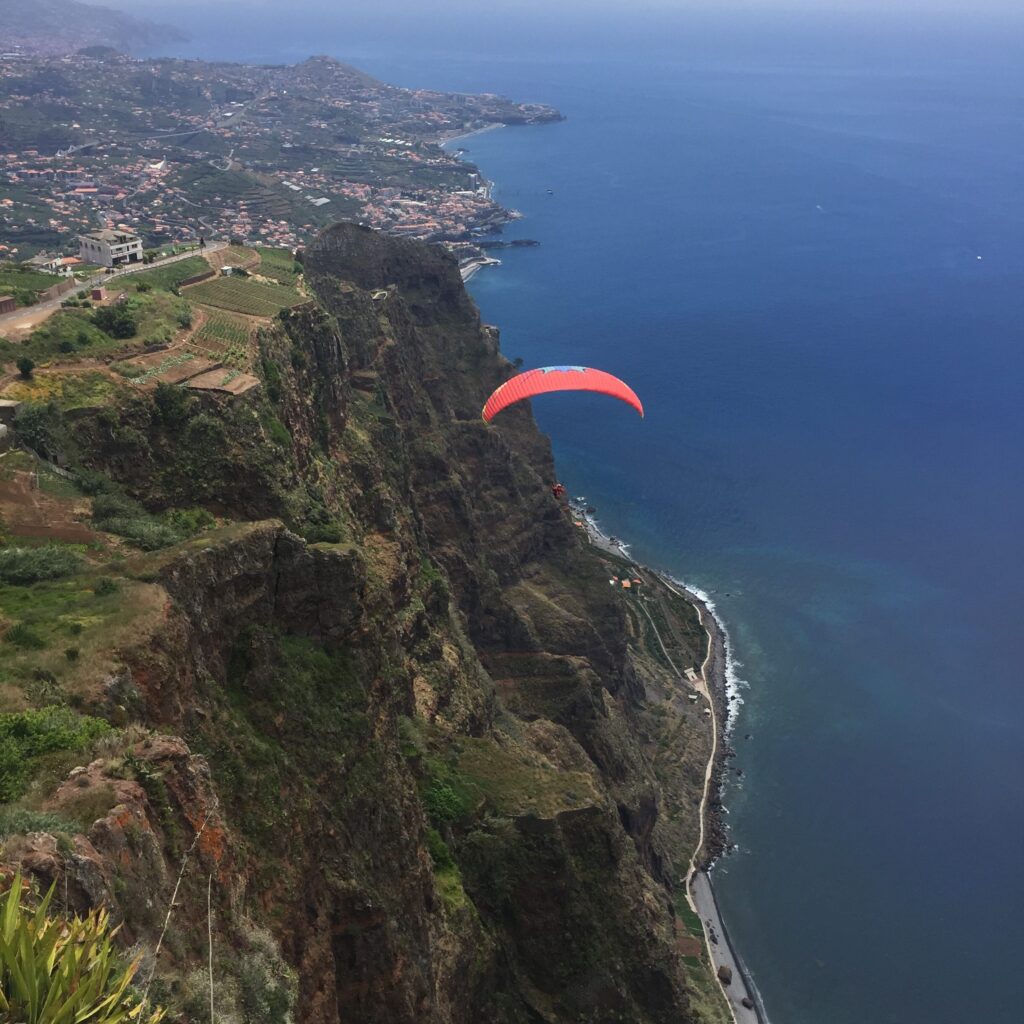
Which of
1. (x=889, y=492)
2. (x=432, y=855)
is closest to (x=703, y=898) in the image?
(x=432, y=855)

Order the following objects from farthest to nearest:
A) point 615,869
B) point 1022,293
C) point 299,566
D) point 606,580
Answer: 1. point 1022,293
2. point 606,580
3. point 615,869
4. point 299,566

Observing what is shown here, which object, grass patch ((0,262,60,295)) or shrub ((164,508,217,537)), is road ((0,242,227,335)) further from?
shrub ((164,508,217,537))

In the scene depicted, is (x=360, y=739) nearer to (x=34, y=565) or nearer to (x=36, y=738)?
(x=34, y=565)

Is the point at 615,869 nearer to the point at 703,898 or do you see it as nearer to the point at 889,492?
the point at 703,898

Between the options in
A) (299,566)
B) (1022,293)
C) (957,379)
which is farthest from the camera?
(1022,293)

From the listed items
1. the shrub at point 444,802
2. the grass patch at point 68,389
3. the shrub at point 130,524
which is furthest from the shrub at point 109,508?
the shrub at point 444,802

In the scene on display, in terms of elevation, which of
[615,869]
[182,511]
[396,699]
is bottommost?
[615,869]

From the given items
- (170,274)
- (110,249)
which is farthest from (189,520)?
(110,249)
